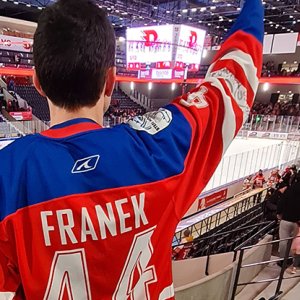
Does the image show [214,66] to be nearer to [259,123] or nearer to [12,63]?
[259,123]

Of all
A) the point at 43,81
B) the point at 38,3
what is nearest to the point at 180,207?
the point at 43,81

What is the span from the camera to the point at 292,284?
136 inches

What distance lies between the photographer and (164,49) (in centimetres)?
1145

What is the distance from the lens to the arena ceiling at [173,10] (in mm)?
16297

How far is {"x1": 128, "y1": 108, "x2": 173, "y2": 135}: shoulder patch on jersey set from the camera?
0.57 meters

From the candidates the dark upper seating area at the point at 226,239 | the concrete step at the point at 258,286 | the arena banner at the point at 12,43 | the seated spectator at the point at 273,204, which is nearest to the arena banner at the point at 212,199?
the dark upper seating area at the point at 226,239

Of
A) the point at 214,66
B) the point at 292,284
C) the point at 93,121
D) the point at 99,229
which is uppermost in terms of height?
the point at 214,66

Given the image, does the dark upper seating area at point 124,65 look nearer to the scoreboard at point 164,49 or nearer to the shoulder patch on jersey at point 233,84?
the scoreboard at point 164,49

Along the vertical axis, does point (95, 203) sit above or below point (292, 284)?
above

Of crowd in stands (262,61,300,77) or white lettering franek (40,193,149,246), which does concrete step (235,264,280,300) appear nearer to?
white lettering franek (40,193,149,246)

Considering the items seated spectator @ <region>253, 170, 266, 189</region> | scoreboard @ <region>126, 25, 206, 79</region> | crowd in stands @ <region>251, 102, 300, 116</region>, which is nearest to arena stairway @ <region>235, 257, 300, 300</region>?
seated spectator @ <region>253, 170, 266, 189</region>

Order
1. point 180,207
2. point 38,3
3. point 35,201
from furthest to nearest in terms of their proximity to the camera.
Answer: point 38,3 → point 180,207 → point 35,201

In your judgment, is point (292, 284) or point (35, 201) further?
point (292, 284)

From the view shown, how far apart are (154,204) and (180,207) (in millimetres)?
84
